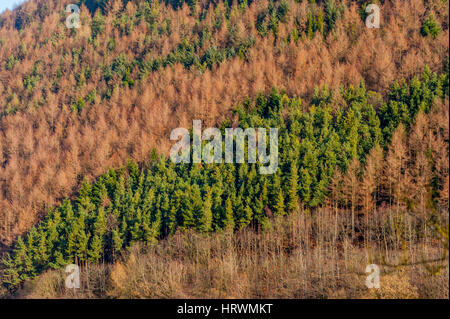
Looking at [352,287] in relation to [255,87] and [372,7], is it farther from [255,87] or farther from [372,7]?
[372,7]

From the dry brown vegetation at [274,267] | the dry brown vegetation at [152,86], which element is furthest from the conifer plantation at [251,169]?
A: the dry brown vegetation at [152,86]

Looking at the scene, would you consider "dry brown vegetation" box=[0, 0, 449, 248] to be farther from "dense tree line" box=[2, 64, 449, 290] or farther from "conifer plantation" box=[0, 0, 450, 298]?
"dense tree line" box=[2, 64, 449, 290]

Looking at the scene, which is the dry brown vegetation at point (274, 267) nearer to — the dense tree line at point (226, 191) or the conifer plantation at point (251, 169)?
the conifer plantation at point (251, 169)

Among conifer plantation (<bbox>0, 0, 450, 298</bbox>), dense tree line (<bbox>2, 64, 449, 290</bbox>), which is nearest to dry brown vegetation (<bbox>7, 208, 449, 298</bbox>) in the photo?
conifer plantation (<bbox>0, 0, 450, 298</bbox>)

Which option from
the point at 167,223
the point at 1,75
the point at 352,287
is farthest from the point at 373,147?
the point at 1,75

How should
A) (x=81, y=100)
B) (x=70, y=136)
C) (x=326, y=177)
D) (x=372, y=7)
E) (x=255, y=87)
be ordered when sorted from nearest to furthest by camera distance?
1. (x=326, y=177)
2. (x=255, y=87)
3. (x=70, y=136)
4. (x=372, y=7)
5. (x=81, y=100)

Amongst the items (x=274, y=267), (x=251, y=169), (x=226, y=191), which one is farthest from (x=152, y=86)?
(x=274, y=267)
